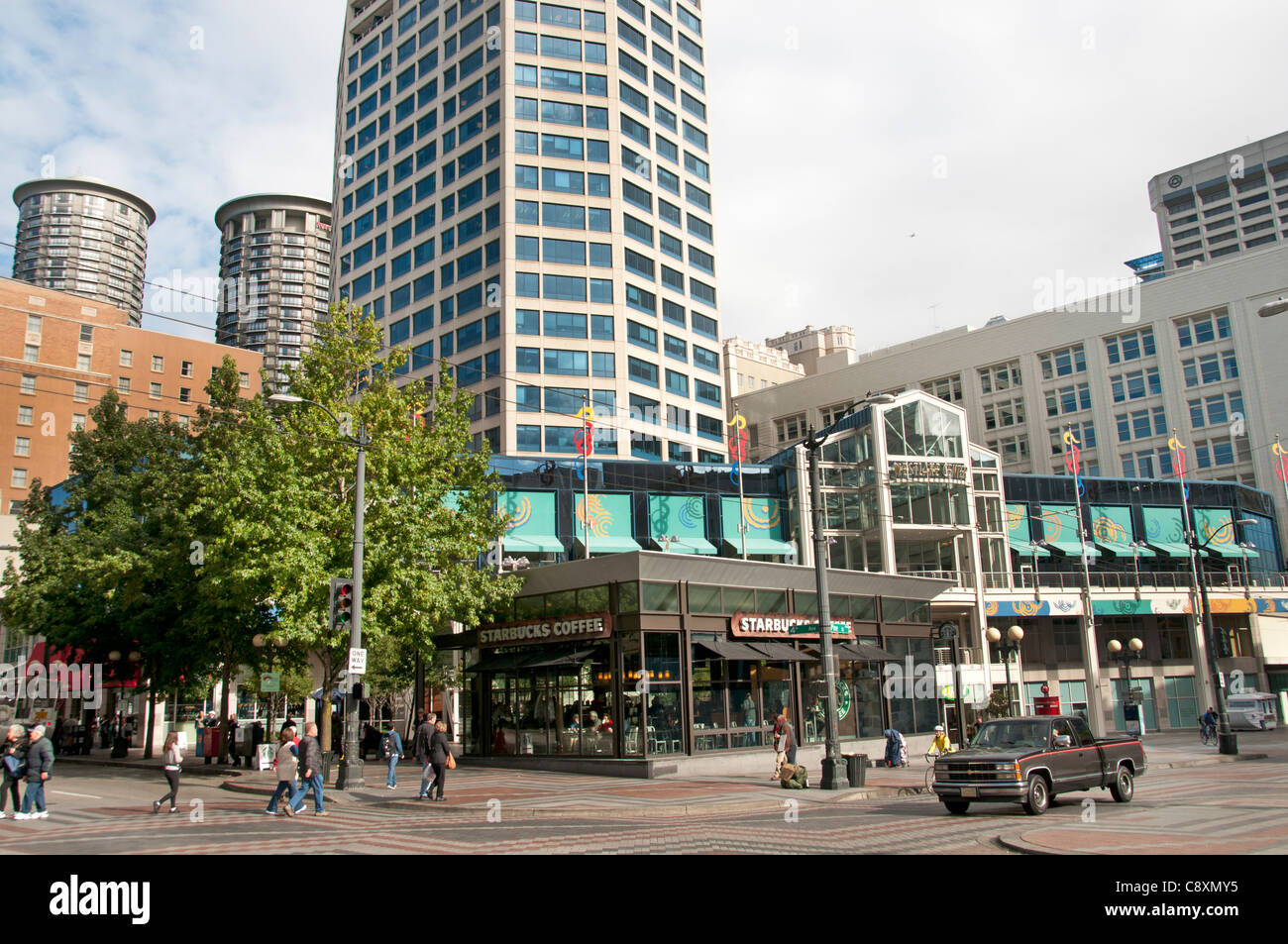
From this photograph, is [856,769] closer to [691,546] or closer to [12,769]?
[12,769]

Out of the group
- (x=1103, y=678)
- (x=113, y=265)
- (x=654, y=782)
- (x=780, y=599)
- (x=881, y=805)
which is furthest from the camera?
(x=113, y=265)

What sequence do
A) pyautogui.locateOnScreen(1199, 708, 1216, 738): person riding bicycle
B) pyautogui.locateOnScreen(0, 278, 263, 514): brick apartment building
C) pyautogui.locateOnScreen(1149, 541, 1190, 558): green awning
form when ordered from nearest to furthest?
pyautogui.locateOnScreen(1199, 708, 1216, 738): person riding bicycle, pyautogui.locateOnScreen(1149, 541, 1190, 558): green awning, pyautogui.locateOnScreen(0, 278, 263, 514): brick apartment building

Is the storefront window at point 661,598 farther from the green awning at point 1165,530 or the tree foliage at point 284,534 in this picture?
the green awning at point 1165,530

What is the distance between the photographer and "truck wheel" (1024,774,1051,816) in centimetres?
1769

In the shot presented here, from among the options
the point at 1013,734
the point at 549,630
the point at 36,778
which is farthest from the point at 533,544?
the point at 1013,734

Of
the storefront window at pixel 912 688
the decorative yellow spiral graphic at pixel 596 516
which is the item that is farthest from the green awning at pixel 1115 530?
the decorative yellow spiral graphic at pixel 596 516

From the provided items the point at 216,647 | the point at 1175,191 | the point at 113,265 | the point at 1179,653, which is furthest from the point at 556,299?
the point at 1175,191

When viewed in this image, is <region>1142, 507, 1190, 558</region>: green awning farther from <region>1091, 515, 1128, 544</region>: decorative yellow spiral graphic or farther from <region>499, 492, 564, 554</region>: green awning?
<region>499, 492, 564, 554</region>: green awning

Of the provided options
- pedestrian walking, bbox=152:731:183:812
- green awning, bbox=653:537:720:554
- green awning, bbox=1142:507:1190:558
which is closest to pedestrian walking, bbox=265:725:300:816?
pedestrian walking, bbox=152:731:183:812

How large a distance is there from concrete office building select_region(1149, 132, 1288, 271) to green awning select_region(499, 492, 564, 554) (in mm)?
152325

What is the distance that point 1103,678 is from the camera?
6181 cm

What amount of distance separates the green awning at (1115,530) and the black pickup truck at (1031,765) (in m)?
49.2

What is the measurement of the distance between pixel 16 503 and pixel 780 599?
41.9 meters
